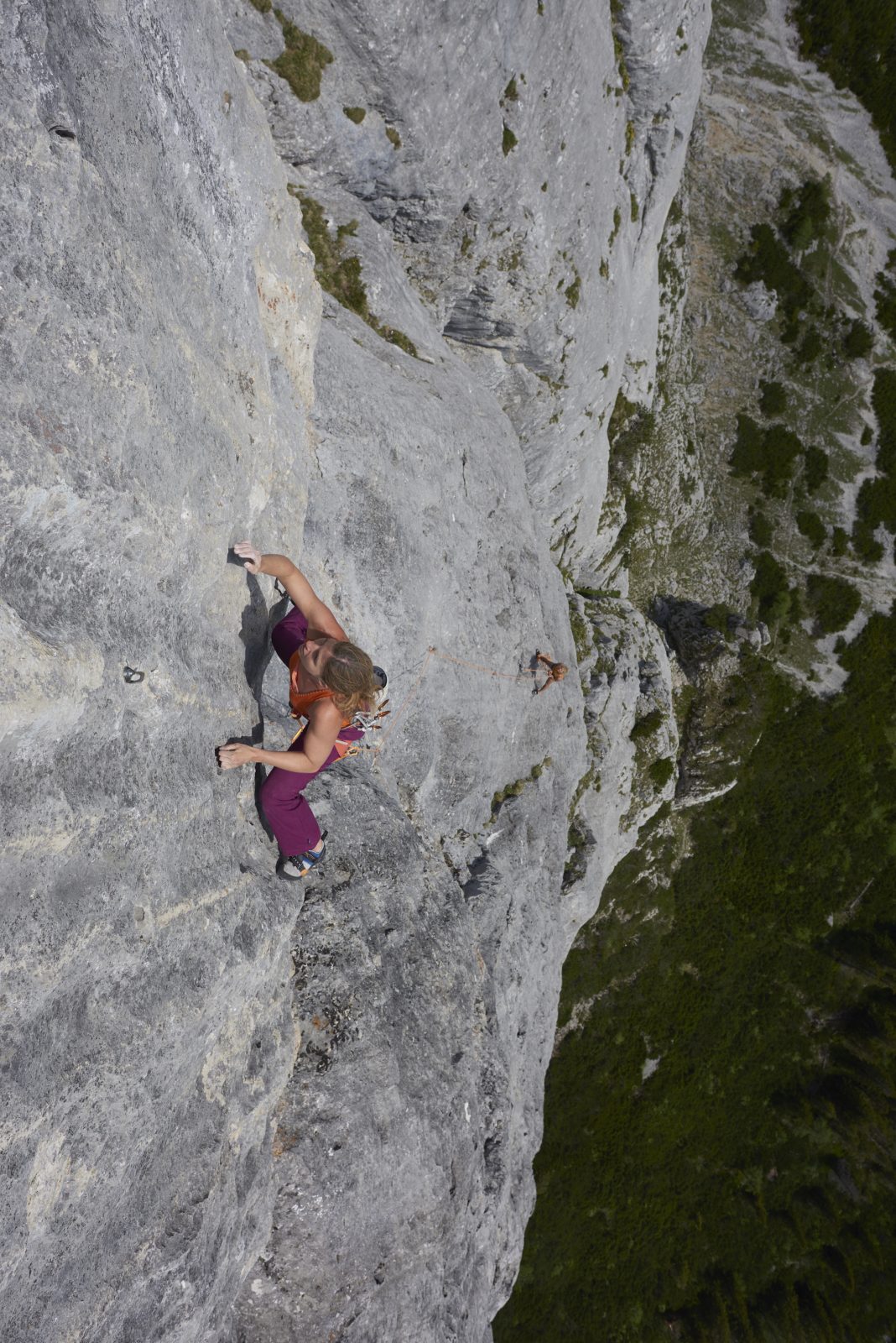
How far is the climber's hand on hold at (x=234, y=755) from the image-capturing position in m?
7.33

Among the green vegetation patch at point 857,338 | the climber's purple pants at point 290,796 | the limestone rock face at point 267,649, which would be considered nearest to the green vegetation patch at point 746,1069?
the green vegetation patch at point 857,338

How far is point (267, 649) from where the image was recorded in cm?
909

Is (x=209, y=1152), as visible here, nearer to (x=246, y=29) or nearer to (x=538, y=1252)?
(x=246, y=29)

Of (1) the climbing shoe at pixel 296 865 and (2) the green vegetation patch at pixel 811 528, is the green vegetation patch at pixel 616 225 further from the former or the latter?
(1) the climbing shoe at pixel 296 865

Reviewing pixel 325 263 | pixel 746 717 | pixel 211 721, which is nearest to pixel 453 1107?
pixel 211 721

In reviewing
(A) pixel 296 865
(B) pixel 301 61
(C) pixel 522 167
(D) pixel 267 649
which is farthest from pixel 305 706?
(C) pixel 522 167

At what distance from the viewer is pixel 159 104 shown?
6812 millimetres

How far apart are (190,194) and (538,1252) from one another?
34.2 m

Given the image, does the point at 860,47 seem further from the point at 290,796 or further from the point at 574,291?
the point at 290,796

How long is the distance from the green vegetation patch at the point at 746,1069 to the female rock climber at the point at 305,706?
906 inches

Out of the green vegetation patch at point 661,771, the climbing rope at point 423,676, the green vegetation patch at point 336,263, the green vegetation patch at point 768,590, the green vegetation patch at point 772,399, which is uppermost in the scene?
the green vegetation patch at point 336,263

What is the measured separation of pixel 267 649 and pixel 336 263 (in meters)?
8.24

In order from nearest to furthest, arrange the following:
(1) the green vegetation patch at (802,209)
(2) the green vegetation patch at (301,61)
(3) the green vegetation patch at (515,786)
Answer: (2) the green vegetation patch at (301,61) < (3) the green vegetation patch at (515,786) < (1) the green vegetation patch at (802,209)

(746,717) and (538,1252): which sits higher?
(746,717)
